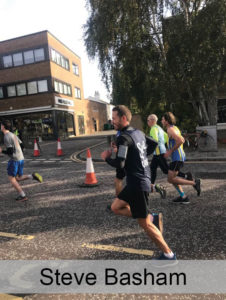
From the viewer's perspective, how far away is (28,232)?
3699mm

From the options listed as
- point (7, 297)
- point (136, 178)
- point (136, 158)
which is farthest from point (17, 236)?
point (136, 158)

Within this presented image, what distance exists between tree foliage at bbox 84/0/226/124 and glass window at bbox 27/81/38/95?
13984mm

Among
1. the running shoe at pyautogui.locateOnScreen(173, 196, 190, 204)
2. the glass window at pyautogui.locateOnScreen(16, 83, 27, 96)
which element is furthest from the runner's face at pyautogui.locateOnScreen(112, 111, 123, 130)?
the glass window at pyautogui.locateOnScreen(16, 83, 27, 96)

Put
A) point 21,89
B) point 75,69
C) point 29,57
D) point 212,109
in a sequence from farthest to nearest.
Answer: point 75,69, point 21,89, point 29,57, point 212,109

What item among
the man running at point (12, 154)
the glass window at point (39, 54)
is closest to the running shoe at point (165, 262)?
the man running at point (12, 154)

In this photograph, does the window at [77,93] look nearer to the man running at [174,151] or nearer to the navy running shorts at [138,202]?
the man running at [174,151]

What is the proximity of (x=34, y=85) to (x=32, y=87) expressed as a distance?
1.09 ft

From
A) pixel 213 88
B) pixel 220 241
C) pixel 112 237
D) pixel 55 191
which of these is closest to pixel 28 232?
pixel 112 237

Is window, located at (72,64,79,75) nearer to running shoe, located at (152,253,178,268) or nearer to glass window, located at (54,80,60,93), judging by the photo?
glass window, located at (54,80,60,93)

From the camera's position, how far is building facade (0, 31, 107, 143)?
25041 millimetres

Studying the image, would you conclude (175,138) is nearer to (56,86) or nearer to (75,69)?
(56,86)

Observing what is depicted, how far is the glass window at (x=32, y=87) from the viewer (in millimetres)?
25484

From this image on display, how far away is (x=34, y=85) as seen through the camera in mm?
25500

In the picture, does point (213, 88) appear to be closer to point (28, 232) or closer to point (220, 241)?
point (220, 241)
